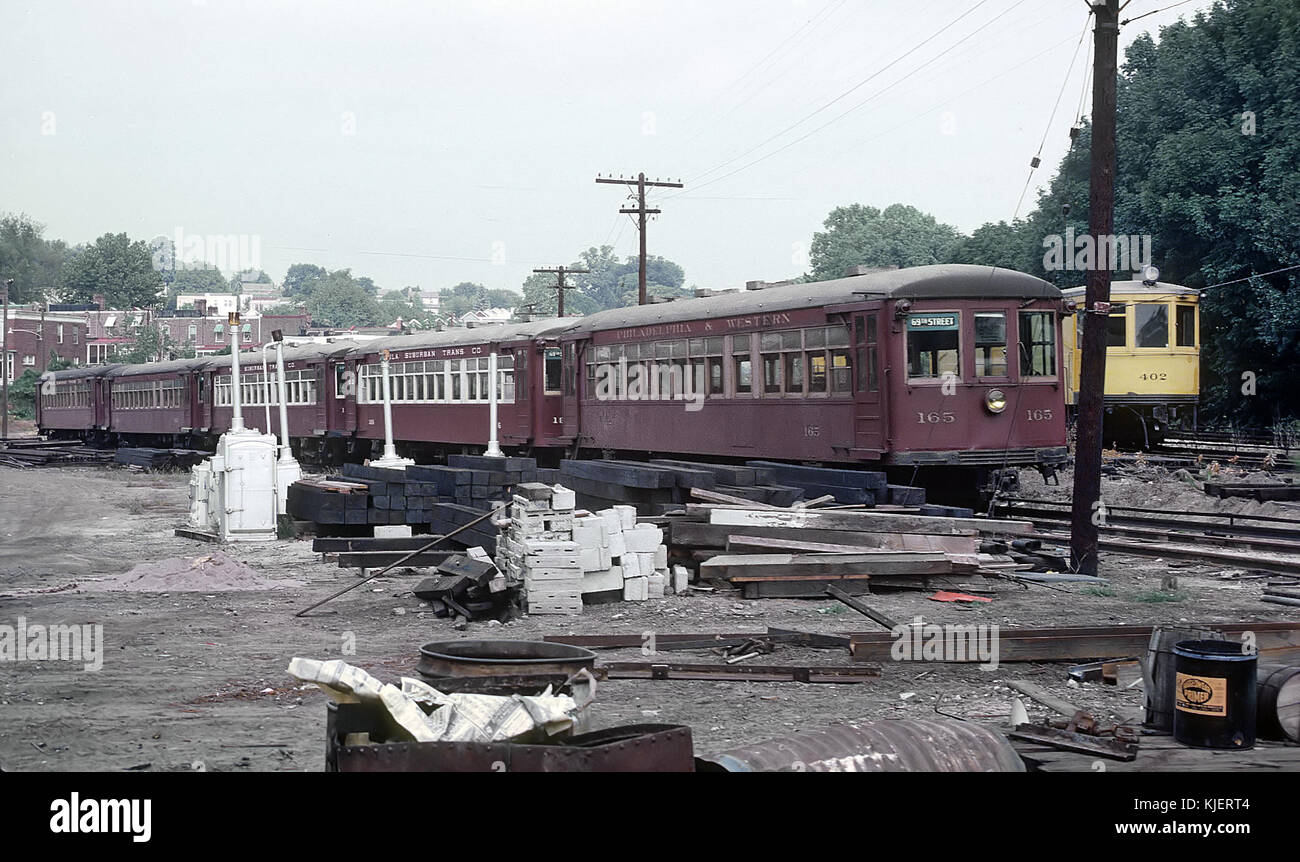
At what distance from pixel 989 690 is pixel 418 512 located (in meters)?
9.56

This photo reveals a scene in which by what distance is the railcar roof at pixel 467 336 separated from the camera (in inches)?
1099

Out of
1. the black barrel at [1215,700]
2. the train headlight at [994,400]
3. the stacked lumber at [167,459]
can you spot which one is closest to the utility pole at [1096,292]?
the train headlight at [994,400]

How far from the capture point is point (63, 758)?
22.2 ft

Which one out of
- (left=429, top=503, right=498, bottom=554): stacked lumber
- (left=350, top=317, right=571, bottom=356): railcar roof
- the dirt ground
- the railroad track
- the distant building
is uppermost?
the distant building

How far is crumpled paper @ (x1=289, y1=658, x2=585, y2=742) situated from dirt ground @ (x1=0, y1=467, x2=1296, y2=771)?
A: 1.67m

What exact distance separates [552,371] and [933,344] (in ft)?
39.9

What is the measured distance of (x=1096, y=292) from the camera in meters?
13.3

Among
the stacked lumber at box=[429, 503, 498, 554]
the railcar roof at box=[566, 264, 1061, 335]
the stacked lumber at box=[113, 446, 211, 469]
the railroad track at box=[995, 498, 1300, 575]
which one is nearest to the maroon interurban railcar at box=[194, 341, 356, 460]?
the stacked lumber at box=[113, 446, 211, 469]

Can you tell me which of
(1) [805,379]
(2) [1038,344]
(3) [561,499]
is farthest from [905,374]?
(3) [561,499]

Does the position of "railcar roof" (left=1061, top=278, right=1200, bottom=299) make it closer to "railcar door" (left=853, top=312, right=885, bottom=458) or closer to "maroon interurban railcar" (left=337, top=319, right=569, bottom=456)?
"maroon interurban railcar" (left=337, top=319, right=569, bottom=456)

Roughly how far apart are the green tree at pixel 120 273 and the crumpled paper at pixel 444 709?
125 metres

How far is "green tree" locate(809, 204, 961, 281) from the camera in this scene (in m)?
96.0

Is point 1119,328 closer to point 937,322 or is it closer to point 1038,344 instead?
point 1038,344

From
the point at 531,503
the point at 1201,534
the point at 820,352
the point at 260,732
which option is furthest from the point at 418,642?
the point at 1201,534
